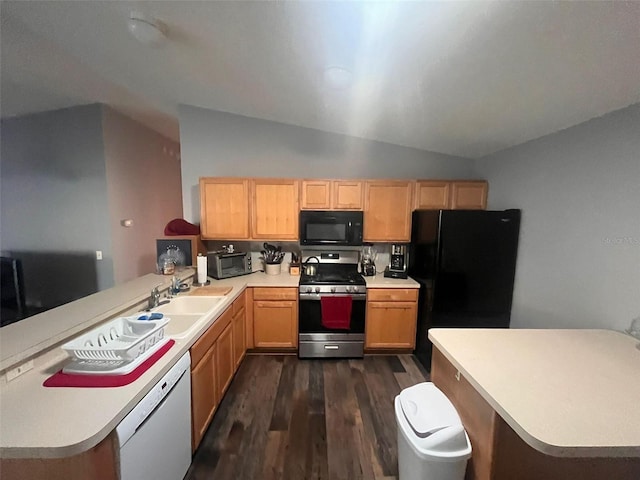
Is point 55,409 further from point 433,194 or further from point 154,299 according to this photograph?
point 433,194

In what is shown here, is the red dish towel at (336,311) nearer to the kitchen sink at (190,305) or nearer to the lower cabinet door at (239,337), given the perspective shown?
the lower cabinet door at (239,337)

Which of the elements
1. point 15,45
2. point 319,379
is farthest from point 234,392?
point 15,45

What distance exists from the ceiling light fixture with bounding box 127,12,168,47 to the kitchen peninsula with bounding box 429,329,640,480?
2.49 m

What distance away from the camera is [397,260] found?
332cm

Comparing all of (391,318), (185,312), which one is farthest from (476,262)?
(185,312)

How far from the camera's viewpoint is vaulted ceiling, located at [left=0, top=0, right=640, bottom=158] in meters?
1.19

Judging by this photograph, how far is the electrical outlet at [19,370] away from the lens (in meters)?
1.17

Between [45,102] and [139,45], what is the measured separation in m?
2.50

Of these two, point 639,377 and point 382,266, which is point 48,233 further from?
point 639,377

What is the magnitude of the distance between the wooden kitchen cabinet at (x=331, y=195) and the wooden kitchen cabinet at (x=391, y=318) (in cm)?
100

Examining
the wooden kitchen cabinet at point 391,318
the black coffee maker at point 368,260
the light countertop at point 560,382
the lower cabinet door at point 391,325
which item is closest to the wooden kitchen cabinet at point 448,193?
the black coffee maker at point 368,260

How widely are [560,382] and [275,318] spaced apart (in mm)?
2352

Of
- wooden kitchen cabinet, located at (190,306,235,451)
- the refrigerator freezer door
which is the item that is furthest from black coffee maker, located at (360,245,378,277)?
wooden kitchen cabinet, located at (190,306,235,451)

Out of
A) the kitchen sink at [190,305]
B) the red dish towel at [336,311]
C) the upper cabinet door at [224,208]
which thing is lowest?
the red dish towel at [336,311]
